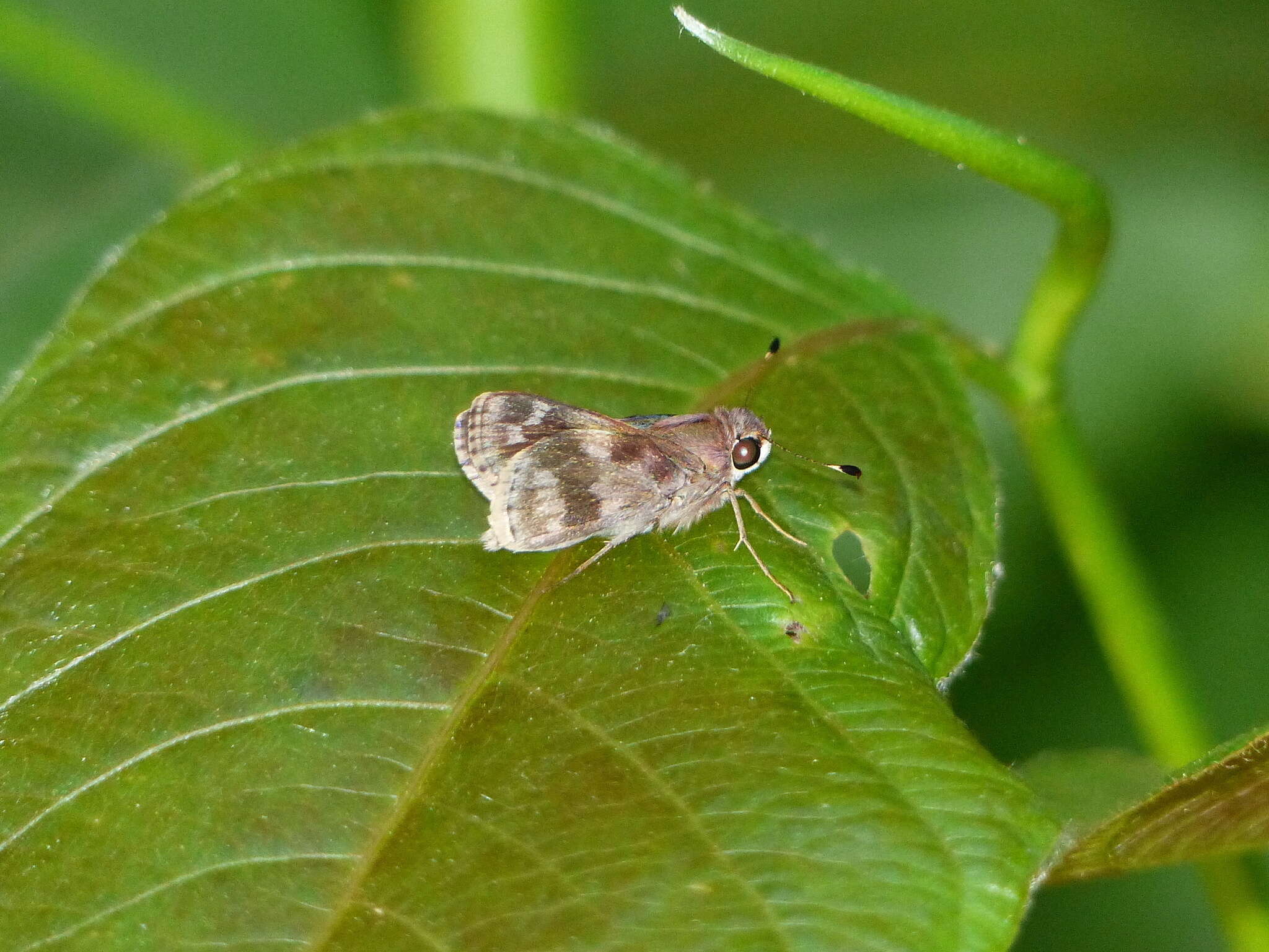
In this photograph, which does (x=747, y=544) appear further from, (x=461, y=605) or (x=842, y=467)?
(x=461, y=605)

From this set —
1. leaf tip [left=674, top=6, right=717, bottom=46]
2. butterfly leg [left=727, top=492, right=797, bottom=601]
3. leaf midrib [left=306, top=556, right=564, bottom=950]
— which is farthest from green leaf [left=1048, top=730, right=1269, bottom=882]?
leaf tip [left=674, top=6, right=717, bottom=46]

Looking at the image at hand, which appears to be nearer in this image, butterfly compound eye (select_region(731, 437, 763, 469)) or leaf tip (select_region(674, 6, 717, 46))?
leaf tip (select_region(674, 6, 717, 46))

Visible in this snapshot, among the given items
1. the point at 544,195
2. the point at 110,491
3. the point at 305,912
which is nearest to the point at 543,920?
the point at 305,912

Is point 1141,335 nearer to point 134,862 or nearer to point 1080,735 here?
point 1080,735

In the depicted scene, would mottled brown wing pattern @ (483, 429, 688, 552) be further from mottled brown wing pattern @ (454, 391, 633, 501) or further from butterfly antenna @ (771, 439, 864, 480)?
butterfly antenna @ (771, 439, 864, 480)

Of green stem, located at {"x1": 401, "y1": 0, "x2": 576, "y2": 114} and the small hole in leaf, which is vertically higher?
green stem, located at {"x1": 401, "y1": 0, "x2": 576, "y2": 114}

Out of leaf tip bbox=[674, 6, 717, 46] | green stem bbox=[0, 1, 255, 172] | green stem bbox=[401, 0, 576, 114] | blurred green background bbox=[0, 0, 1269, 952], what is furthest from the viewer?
blurred green background bbox=[0, 0, 1269, 952]

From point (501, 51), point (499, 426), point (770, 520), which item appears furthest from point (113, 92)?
point (770, 520)

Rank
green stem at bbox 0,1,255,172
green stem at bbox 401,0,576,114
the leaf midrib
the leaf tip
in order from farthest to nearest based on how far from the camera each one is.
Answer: green stem at bbox 0,1,255,172
green stem at bbox 401,0,576,114
the leaf tip
the leaf midrib
